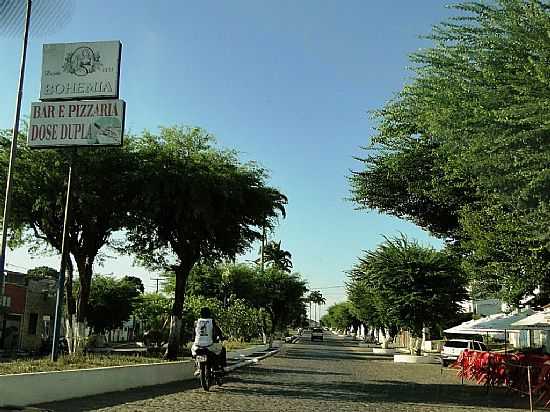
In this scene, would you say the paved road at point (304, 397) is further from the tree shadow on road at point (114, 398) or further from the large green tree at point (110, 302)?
the large green tree at point (110, 302)

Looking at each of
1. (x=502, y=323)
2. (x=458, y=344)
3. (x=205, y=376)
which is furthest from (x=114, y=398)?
(x=458, y=344)

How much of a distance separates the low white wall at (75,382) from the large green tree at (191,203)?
4002mm

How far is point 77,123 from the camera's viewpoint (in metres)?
16.0

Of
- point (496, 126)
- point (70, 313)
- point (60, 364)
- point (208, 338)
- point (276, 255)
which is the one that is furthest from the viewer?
point (276, 255)

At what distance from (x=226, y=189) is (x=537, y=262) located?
355 inches

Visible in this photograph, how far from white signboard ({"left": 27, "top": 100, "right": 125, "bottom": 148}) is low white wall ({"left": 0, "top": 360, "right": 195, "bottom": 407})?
5.36 metres

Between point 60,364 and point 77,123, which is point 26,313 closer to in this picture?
point 60,364

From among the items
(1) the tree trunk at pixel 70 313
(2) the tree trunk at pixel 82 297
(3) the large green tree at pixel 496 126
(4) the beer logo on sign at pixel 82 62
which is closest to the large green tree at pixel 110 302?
(1) the tree trunk at pixel 70 313

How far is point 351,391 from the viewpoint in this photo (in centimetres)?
1634

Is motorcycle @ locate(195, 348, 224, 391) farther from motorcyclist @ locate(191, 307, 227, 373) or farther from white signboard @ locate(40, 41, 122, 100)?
white signboard @ locate(40, 41, 122, 100)

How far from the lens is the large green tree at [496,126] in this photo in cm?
977

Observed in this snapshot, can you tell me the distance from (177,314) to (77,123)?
7722mm

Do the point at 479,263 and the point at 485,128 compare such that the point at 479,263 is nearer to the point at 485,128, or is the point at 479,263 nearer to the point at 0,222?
the point at 485,128

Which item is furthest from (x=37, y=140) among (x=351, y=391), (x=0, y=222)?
(x=351, y=391)
